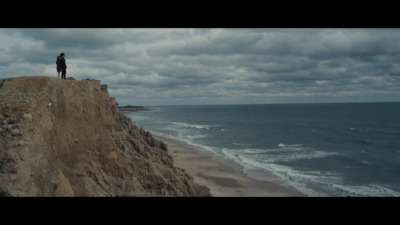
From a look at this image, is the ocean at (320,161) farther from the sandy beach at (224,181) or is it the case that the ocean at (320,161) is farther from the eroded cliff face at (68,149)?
the eroded cliff face at (68,149)

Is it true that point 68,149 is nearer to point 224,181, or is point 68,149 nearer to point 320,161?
point 224,181

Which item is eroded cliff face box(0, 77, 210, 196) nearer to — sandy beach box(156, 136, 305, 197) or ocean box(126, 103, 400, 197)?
sandy beach box(156, 136, 305, 197)

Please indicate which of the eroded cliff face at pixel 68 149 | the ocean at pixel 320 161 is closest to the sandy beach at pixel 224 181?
→ the ocean at pixel 320 161

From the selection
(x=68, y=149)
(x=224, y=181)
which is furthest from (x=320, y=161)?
(x=68, y=149)

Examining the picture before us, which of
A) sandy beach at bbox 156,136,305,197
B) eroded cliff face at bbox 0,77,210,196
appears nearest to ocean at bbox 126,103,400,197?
sandy beach at bbox 156,136,305,197
